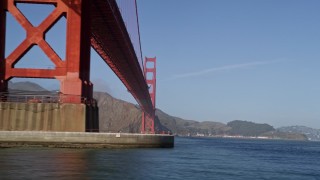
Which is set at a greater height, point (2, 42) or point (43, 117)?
point (2, 42)

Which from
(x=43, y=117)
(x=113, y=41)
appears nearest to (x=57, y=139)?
(x=43, y=117)

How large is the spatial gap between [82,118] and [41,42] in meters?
6.72

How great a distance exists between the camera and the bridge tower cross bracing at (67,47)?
34312 millimetres

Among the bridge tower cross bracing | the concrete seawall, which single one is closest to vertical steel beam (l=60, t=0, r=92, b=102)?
the bridge tower cross bracing

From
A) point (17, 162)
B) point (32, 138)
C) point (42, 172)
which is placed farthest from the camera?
point (32, 138)

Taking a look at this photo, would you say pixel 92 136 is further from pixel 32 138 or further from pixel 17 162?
pixel 17 162

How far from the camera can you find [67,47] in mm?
34531

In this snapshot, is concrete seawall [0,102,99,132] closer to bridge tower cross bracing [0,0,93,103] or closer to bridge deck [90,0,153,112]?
bridge tower cross bracing [0,0,93,103]

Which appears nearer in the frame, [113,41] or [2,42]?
[2,42]

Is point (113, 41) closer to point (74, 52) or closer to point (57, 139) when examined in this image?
point (74, 52)

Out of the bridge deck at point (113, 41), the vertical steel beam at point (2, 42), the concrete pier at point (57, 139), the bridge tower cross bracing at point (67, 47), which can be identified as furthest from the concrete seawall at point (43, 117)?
the bridge deck at point (113, 41)

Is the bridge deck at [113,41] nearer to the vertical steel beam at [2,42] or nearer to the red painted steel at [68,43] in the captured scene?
the red painted steel at [68,43]

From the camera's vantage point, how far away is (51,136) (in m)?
31.8

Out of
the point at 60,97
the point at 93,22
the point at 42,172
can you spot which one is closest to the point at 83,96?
the point at 60,97
